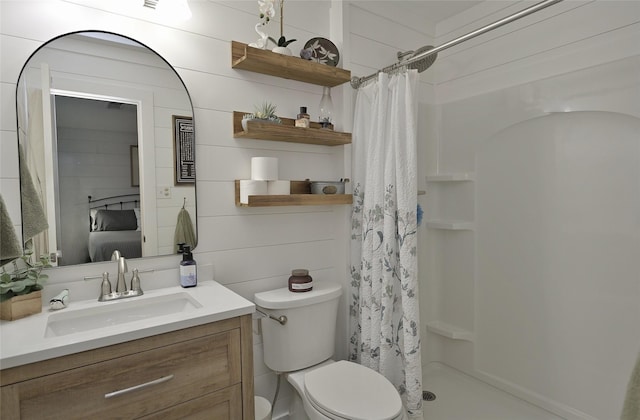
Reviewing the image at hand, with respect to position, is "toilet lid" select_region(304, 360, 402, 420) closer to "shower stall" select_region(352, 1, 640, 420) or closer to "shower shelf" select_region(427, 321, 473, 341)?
"shower stall" select_region(352, 1, 640, 420)

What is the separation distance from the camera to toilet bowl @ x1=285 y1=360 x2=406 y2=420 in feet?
4.47

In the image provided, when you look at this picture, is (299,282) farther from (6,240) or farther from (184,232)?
(6,240)

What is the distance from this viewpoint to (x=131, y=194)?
1.52 meters

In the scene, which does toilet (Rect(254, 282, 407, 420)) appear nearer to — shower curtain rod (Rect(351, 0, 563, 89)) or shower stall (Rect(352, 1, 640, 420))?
shower stall (Rect(352, 1, 640, 420))

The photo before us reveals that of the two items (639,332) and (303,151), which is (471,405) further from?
(303,151)

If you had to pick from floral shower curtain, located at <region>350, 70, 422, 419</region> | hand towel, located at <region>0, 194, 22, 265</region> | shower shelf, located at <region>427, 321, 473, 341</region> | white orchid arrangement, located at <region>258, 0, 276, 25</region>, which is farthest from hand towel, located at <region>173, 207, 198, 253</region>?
shower shelf, located at <region>427, 321, 473, 341</region>

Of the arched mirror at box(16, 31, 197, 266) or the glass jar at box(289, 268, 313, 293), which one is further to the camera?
the glass jar at box(289, 268, 313, 293)

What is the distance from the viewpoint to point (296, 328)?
1.71 metres

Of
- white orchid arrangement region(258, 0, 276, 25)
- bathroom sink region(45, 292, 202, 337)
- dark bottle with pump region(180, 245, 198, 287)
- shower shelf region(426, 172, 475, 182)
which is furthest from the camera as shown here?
shower shelf region(426, 172, 475, 182)

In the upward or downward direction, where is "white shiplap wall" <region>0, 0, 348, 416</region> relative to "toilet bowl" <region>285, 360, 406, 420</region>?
upward

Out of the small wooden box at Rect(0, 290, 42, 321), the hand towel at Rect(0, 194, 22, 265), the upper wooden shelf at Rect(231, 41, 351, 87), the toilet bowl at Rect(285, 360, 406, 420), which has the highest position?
the upper wooden shelf at Rect(231, 41, 351, 87)

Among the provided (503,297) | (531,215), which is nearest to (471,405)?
(503,297)

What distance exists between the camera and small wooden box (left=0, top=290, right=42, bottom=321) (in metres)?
1.16

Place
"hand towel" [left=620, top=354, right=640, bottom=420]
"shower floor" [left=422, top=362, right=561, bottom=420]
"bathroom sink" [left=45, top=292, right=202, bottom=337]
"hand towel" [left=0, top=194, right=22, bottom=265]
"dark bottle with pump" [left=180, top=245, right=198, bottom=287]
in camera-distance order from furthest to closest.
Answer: "shower floor" [left=422, top=362, right=561, bottom=420] → "dark bottle with pump" [left=180, top=245, right=198, bottom=287] → "bathroom sink" [left=45, top=292, right=202, bottom=337] → "hand towel" [left=0, top=194, right=22, bottom=265] → "hand towel" [left=620, top=354, right=640, bottom=420]
